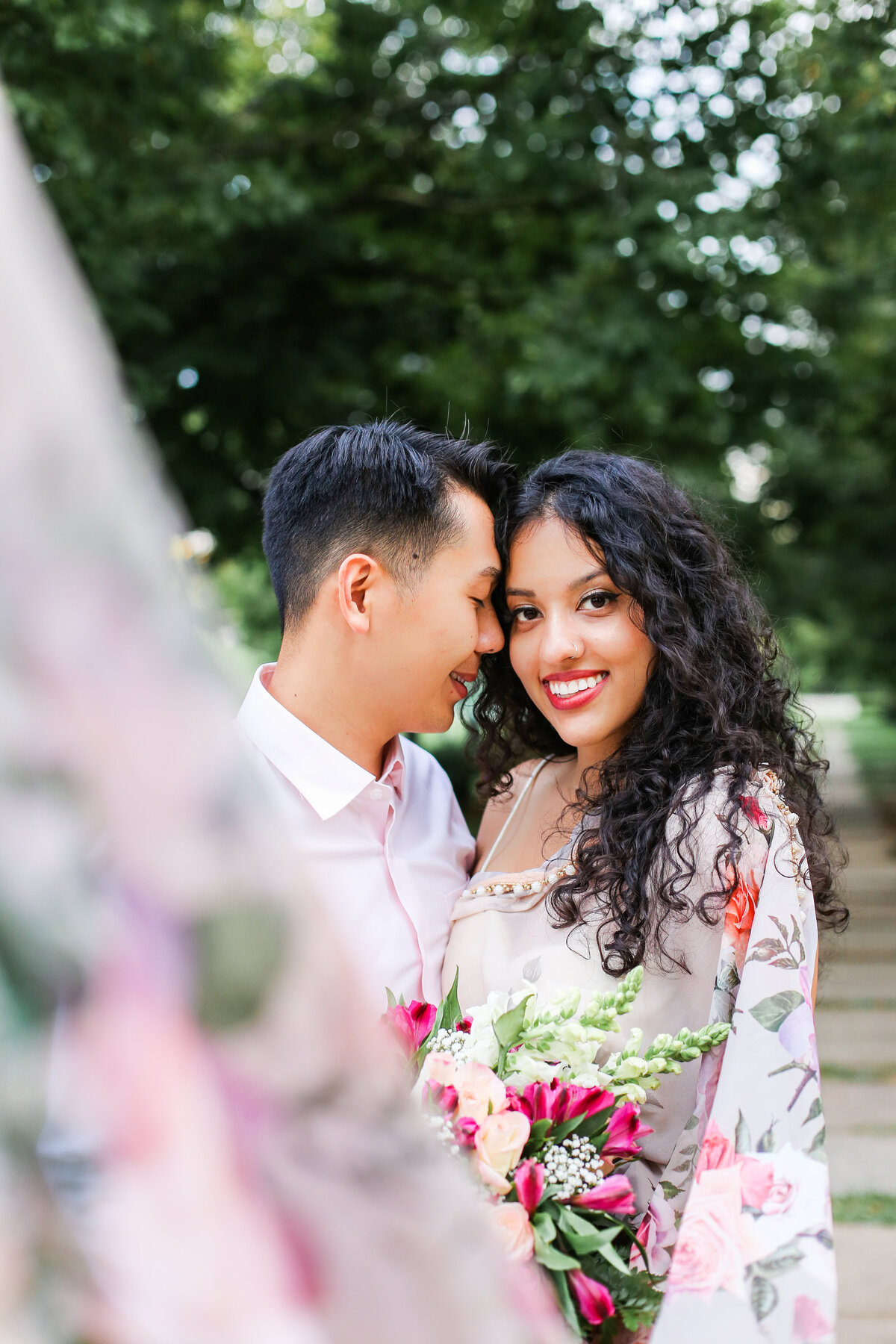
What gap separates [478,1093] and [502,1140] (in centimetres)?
7

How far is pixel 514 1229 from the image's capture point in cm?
141

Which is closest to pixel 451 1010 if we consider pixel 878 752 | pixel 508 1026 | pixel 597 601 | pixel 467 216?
pixel 508 1026

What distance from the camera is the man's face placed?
7.48 feet

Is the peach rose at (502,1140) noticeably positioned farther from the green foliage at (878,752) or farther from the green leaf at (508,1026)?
the green foliage at (878,752)

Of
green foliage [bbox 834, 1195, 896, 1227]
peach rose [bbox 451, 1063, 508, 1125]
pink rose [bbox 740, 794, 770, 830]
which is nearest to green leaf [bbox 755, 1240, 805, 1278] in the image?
peach rose [bbox 451, 1063, 508, 1125]

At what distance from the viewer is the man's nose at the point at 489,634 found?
234 centimetres

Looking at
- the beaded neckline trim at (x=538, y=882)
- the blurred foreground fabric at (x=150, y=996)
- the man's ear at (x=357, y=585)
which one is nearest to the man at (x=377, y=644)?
the man's ear at (x=357, y=585)

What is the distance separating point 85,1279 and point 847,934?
338 inches

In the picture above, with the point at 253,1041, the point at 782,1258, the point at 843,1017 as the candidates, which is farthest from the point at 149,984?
the point at 843,1017

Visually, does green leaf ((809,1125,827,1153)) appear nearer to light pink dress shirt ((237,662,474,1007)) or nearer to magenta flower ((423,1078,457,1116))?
magenta flower ((423,1078,457,1116))

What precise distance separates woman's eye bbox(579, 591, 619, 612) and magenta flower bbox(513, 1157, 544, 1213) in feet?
3.65

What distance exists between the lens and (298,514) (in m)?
2.40

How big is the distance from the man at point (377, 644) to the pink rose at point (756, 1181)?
31.0 inches

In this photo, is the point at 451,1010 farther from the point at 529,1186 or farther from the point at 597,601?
the point at 597,601
